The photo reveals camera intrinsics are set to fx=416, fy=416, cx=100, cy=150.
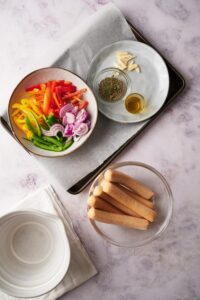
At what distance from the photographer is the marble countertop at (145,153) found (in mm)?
1268

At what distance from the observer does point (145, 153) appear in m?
1.30

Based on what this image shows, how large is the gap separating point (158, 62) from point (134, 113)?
0.18 meters

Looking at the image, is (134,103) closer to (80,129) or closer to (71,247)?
(80,129)

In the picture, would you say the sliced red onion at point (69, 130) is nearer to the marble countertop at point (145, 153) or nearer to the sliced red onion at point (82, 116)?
the sliced red onion at point (82, 116)

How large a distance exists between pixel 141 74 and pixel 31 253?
643mm

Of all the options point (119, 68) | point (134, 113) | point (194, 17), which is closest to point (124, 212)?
point (134, 113)

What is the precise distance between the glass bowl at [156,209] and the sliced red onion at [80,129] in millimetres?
143

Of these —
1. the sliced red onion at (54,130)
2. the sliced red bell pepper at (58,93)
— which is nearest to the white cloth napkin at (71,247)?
the sliced red onion at (54,130)

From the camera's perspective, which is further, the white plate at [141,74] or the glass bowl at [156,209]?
the white plate at [141,74]

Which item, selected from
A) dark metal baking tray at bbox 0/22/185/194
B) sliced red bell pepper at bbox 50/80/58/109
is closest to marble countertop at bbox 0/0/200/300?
dark metal baking tray at bbox 0/22/185/194

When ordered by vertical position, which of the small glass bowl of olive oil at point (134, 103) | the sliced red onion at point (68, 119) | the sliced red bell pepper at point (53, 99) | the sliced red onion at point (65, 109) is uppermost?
the sliced red bell pepper at point (53, 99)

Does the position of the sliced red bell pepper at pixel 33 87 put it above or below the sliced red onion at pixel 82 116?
above

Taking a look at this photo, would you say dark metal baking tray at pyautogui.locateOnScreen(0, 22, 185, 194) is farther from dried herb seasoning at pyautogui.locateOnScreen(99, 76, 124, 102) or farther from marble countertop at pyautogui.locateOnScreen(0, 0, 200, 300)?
dried herb seasoning at pyautogui.locateOnScreen(99, 76, 124, 102)

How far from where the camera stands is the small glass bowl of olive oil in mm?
1299
